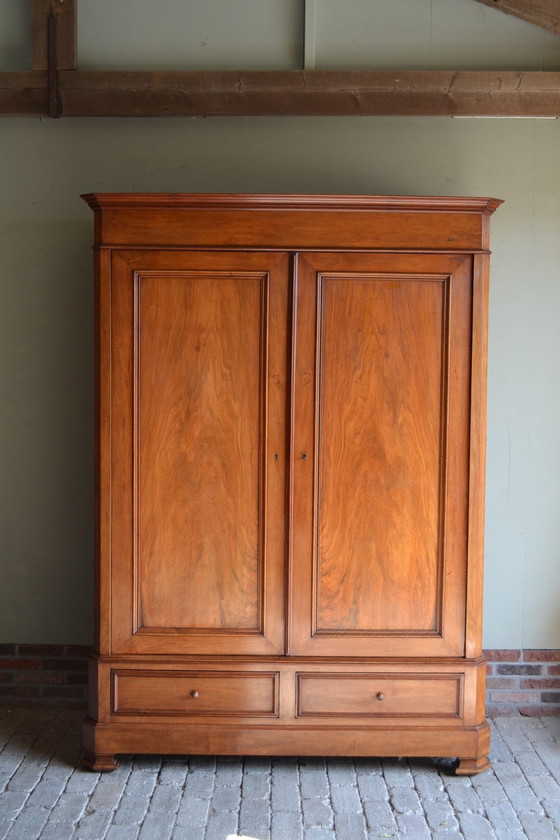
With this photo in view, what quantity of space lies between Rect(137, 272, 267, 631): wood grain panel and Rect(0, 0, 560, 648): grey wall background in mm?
692

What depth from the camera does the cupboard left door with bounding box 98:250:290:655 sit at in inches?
125

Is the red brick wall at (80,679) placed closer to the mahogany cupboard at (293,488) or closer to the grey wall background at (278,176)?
the grey wall background at (278,176)

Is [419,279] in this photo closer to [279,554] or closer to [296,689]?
[279,554]

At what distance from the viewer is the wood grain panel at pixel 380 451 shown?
3184 mm

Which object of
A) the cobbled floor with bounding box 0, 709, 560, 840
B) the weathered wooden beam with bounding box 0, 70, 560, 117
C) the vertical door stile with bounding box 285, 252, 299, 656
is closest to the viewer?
the cobbled floor with bounding box 0, 709, 560, 840

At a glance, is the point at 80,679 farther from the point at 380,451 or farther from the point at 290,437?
the point at 380,451

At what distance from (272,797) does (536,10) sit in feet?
10.9

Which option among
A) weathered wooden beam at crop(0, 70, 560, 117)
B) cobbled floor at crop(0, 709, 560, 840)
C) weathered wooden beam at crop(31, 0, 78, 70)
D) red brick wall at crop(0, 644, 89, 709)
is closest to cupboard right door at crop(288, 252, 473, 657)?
cobbled floor at crop(0, 709, 560, 840)

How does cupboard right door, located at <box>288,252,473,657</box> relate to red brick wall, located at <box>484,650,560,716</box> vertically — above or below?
above

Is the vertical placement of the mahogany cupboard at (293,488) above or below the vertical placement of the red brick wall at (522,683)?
above

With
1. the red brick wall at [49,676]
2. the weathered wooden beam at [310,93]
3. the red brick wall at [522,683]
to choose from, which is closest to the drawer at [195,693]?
the red brick wall at [49,676]

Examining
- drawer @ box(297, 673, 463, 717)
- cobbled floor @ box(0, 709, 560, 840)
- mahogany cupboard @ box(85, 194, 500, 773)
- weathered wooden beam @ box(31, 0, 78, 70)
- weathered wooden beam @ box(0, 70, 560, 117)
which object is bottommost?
cobbled floor @ box(0, 709, 560, 840)

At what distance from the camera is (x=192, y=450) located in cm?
322

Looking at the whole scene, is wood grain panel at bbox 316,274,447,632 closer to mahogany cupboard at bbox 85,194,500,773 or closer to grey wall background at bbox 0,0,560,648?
mahogany cupboard at bbox 85,194,500,773
